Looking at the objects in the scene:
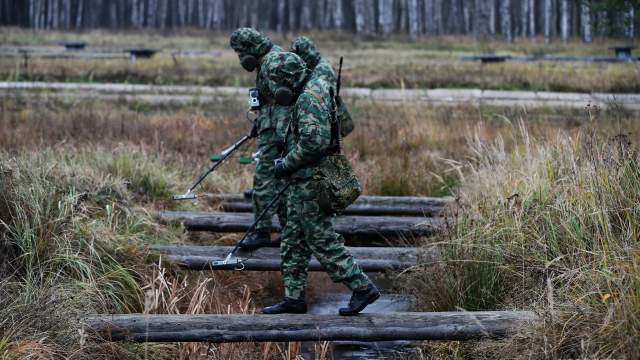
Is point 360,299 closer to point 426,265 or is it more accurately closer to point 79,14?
point 426,265

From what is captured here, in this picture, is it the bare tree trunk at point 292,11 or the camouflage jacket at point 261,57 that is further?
the bare tree trunk at point 292,11

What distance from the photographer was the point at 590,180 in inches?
274

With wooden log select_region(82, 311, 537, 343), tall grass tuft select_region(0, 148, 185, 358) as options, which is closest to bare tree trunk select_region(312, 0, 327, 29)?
tall grass tuft select_region(0, 148, 185, 358)

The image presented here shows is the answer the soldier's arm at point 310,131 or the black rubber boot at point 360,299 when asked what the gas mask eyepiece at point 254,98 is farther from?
the black rubber boot at point 360,299

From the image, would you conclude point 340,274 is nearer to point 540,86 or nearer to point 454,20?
point 540,86

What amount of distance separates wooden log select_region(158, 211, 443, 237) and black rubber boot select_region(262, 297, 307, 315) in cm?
291

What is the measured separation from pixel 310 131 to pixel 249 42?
254 centimetres

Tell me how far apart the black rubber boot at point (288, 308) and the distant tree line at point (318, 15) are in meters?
34.7

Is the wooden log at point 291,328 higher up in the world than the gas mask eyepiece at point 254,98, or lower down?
lower down

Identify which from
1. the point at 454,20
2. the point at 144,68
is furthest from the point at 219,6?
the point at 144,68

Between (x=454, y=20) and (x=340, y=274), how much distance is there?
124 feet

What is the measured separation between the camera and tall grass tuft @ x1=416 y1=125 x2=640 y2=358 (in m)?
5.48

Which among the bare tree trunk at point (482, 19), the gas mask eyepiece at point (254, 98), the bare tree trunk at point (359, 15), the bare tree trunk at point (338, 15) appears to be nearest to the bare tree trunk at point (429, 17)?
the bare tree trunk at point (482, 19)

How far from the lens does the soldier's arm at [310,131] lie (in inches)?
238
